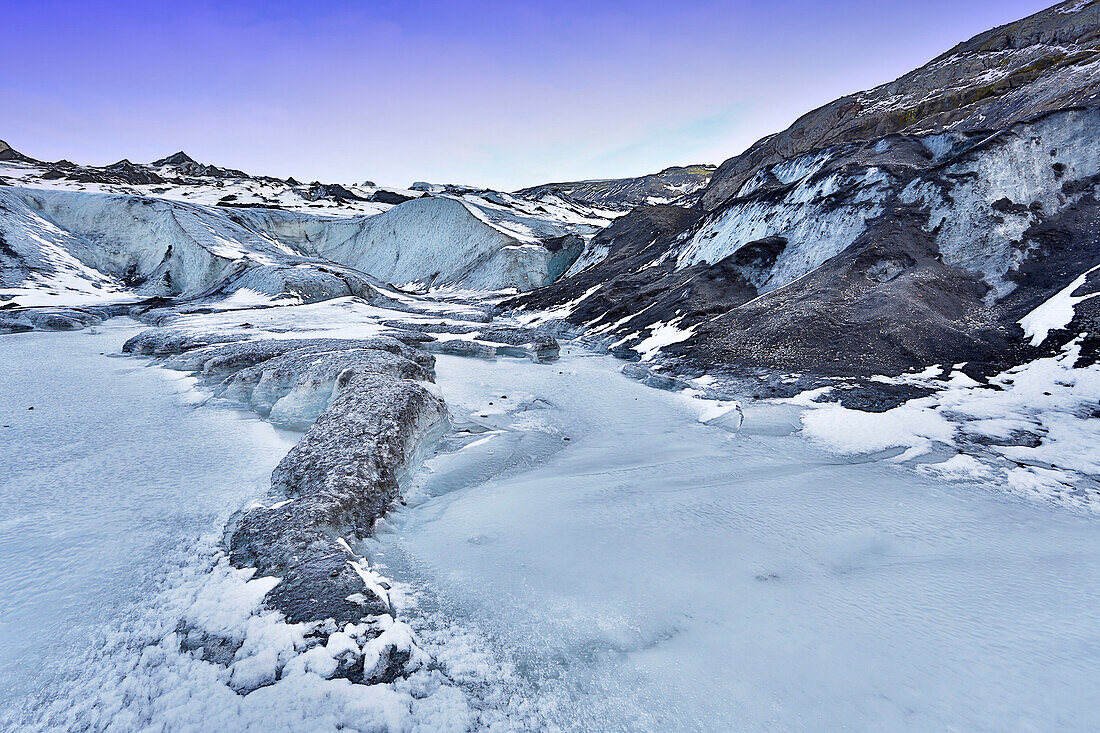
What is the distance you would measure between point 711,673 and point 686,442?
14.8 feet

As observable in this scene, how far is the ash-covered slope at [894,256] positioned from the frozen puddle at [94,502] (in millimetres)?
9784

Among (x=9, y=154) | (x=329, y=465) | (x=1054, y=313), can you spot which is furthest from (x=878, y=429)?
(x=9, y=154)

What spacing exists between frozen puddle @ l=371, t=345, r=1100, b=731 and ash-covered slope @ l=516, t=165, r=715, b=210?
89856 mm

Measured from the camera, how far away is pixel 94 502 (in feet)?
16.9

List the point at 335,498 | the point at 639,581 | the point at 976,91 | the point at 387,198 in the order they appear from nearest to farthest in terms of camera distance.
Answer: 1. the point at 639,581
2. the point at 335,498
3. the point at 976,91
4. the point at 387,198

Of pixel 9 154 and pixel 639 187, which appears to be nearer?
pixel 9 154

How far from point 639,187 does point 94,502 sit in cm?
10812

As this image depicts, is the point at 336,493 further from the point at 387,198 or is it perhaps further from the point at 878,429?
the point at 387,198

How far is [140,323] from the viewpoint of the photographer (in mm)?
22656

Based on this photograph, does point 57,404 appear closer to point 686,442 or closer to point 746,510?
point 686,442

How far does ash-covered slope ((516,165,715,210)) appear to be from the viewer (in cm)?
9481

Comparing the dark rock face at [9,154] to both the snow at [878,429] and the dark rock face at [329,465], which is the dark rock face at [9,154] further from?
the snow at [878,429]

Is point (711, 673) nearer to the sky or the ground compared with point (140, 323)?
nearer to the sky

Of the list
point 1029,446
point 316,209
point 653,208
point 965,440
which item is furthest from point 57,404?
point 316,209
